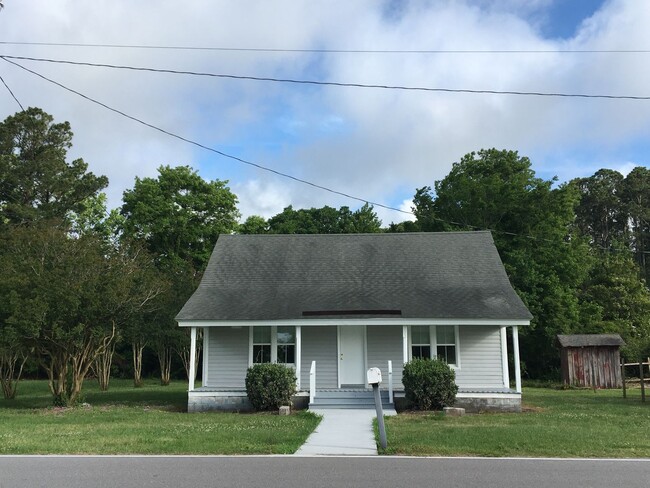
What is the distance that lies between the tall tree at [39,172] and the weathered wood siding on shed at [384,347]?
2752 centimetres

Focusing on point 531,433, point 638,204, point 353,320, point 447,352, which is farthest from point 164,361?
point 638,204

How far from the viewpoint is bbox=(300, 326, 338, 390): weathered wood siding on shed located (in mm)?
18672

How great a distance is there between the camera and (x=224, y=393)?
16.9 metres

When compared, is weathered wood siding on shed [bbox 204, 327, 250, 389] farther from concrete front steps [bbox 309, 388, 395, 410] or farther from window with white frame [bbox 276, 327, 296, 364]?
concrete front steps [bbox 309, 388, 395, 410]

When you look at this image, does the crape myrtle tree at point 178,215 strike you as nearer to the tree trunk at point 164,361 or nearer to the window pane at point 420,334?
the tree trunk at point 164,361

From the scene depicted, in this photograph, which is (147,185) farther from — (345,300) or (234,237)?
(345,300)

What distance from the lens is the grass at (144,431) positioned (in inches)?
379

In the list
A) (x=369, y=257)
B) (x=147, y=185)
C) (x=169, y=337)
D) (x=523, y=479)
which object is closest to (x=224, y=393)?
(x=369, y=257)

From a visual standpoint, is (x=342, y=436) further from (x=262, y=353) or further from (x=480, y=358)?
(x=480, y=358)

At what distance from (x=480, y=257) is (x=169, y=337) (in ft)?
55.1

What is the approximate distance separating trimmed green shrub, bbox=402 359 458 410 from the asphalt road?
681 cm

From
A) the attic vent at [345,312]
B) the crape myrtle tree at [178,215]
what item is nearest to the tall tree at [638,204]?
the crape myrtle tree at [178,215]

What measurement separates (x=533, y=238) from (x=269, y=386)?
21.6 meters

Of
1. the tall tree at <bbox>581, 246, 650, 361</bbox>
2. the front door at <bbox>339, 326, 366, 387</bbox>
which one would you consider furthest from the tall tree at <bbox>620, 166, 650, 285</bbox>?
the front door at <bbox>339, 326, 366, 387</bbox>
